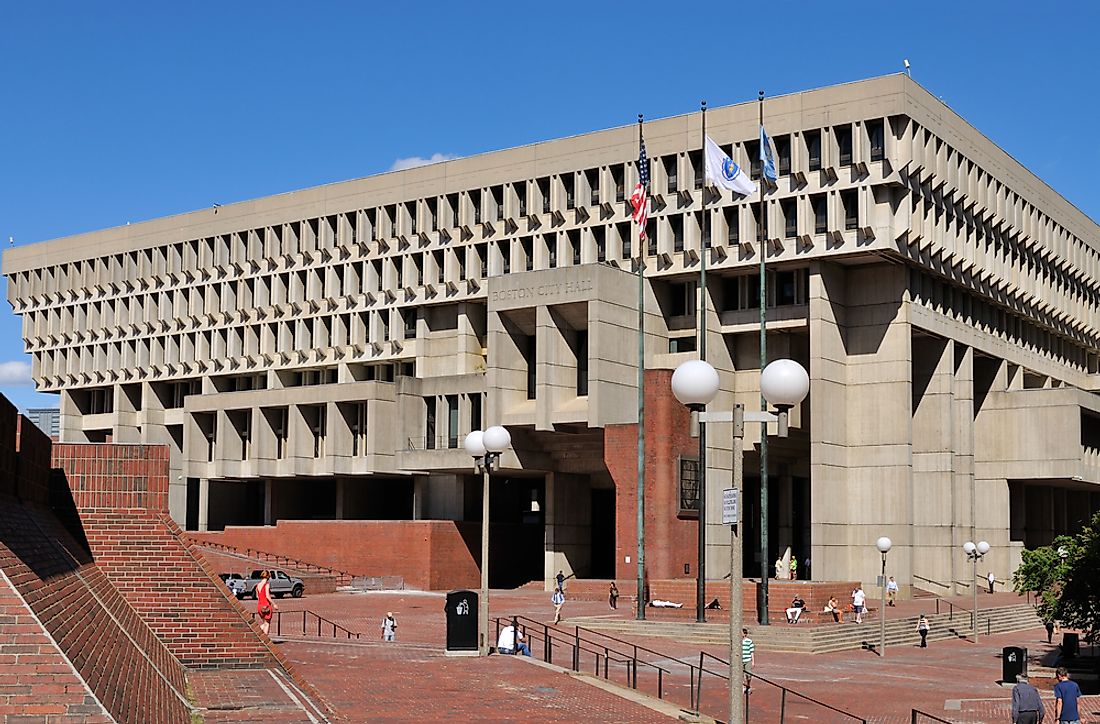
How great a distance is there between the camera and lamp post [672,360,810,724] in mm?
13062

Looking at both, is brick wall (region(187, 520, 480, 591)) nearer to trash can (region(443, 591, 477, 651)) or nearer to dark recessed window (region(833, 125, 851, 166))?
dark recessed window (region(833, 125, 851, 166))

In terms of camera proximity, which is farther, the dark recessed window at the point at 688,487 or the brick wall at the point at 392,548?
the brick wall at the point at 392,548

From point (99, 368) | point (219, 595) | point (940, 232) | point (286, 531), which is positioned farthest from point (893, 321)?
point (99, 368)

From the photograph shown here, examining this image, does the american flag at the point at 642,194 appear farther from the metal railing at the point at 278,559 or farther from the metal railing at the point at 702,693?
the metal railing at the point at 278,559

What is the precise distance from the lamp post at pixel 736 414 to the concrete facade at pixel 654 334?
125 ft

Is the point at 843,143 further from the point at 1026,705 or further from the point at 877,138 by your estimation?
the point at 1026,705

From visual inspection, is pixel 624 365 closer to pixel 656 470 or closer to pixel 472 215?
pixel 656 470

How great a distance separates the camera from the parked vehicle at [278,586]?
5475 centimetres

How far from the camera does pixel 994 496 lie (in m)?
67.7

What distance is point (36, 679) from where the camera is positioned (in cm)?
1181

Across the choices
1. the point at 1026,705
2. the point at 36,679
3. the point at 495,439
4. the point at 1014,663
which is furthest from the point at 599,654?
the point at 36,679

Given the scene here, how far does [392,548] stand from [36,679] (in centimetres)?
5545

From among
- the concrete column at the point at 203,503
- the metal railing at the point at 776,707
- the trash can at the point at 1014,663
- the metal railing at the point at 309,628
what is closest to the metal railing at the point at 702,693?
the metal railing at the point at 776,707

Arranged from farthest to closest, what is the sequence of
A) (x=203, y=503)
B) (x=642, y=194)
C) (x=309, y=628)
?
(x=203, y=503) < (x=642, y=194) < (x=309, y=628)
